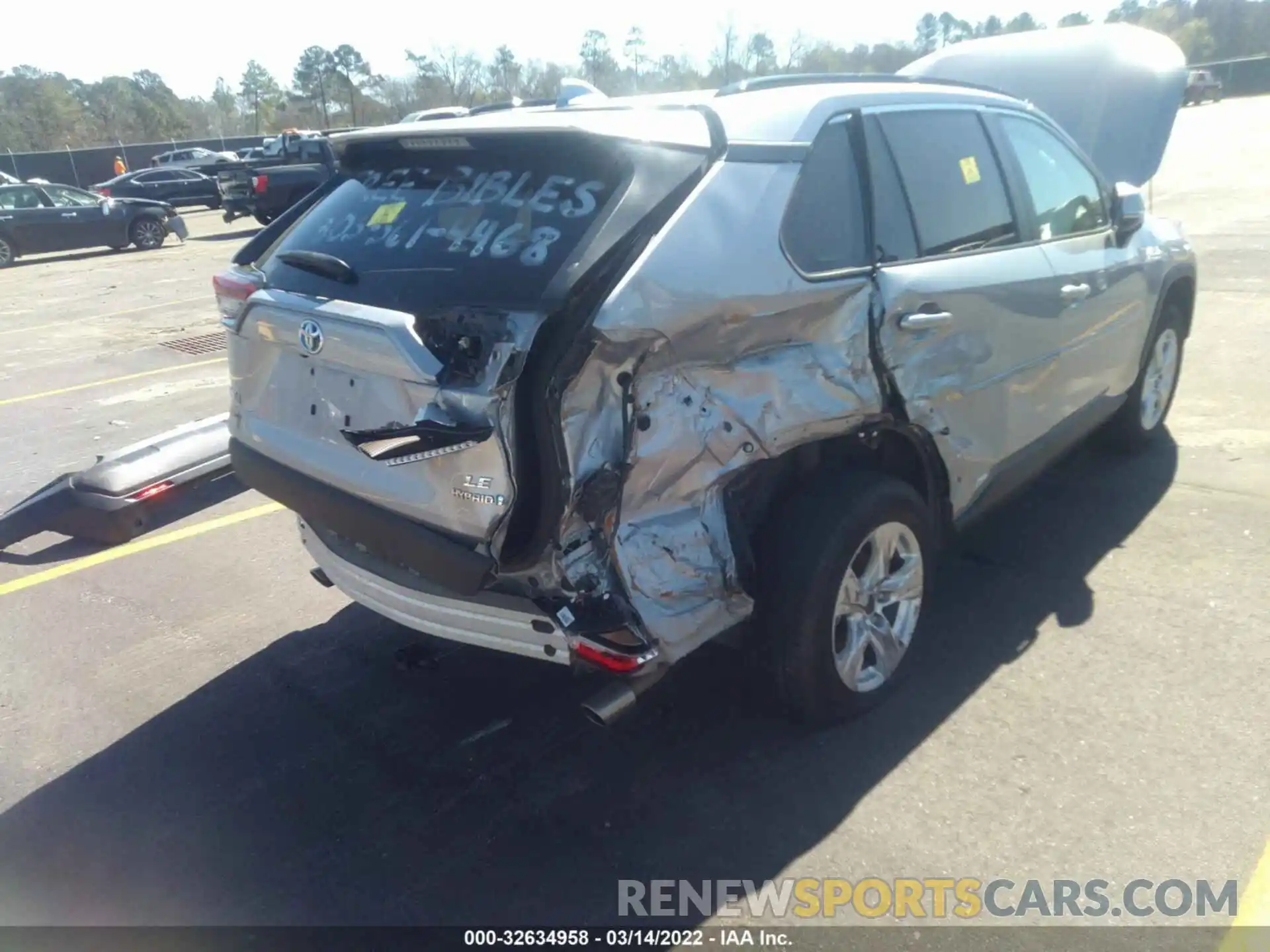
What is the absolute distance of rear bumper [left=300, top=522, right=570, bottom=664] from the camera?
2879mm

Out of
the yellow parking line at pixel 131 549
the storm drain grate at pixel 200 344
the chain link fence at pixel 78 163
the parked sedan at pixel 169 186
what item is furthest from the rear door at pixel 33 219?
the chain link fence at pixel 78 163

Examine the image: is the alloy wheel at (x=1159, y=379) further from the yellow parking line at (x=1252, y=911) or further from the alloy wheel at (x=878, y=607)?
the yellow parking line at (x=1252, y=911)

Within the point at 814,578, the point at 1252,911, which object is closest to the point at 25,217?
the point at 814,578

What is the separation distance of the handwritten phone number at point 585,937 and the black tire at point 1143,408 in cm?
418

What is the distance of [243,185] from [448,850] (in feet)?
70.2

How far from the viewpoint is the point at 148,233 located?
867 inches

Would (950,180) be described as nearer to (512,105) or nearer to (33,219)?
(512,105)

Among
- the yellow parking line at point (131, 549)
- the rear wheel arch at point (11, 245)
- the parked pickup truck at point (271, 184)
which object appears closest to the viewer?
the yellow parking line at point (131, 549)

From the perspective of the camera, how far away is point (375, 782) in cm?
340

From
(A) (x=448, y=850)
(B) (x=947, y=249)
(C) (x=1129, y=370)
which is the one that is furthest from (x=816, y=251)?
(C) (x=1129, y=370)

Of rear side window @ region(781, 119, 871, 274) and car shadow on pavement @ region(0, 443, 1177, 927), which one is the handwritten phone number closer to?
car shadow on pavement @ region(0, 443, 1177, 927)

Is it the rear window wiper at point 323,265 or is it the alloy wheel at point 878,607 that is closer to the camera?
the rear window wiper at point 323,265

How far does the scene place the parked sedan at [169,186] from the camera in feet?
96.7

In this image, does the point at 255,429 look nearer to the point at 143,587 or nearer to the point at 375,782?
the point at 375,782
